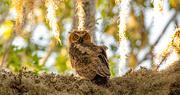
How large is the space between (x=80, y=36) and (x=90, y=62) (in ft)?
3.29

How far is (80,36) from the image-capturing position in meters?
3.85

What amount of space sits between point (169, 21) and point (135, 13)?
1.42 metres

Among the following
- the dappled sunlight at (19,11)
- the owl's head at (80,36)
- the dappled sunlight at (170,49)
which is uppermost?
the dappled sunlight at (19,11)

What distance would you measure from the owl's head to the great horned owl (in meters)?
0.28

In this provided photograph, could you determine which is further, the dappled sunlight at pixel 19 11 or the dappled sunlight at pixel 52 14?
the dappled sunlight at pixel 19 11

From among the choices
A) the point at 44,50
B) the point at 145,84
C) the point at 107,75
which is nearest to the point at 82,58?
the point at 107,75

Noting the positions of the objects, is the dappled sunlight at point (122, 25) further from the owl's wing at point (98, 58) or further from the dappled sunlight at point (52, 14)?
the dappled sunlight at point (52, 14)

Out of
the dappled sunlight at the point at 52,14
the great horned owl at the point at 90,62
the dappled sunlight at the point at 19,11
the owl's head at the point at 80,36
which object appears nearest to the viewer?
the great horned owl at the point at 90,62

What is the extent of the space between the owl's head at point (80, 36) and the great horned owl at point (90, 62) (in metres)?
0.28

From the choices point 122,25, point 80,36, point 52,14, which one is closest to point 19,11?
point 52,14

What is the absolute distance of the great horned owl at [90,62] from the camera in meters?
2.73

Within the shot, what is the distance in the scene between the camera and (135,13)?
29.4 feet

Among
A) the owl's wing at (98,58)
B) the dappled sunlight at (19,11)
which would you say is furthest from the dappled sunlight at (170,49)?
the dappled sunlight at (19,11)

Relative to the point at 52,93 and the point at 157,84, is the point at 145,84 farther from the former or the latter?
the point at 52,93
